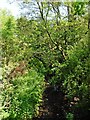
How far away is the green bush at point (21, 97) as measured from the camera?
4156 mm

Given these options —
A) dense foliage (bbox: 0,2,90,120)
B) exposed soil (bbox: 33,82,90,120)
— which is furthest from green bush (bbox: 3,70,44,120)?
exposed soil (bbox: 33,82,90,120)

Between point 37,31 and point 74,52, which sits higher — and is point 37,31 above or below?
above

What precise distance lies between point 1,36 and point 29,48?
2.55 feet

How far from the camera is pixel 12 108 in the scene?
4141 millimetres

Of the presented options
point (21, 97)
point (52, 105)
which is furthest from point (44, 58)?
point (21, 97)

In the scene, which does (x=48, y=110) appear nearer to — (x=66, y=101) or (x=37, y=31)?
(x=66, y=101)

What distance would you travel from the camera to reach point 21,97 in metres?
4.20

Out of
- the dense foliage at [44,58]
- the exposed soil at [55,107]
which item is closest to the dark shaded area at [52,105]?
the exposed soil at [55,107]

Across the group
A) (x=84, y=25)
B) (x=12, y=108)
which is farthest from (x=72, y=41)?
(x=12, y=108)

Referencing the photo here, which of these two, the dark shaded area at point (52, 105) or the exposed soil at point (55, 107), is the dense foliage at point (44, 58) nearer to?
the exposed soil at point (55, 107)

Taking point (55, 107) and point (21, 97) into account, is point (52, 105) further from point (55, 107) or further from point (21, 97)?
point (21, 97)

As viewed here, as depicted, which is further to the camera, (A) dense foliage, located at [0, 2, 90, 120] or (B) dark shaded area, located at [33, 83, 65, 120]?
(B) dark shaded area, located at [33, 83, 65, 120]

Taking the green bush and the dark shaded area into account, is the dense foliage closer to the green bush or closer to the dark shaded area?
the green bush

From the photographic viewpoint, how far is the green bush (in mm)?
4156
